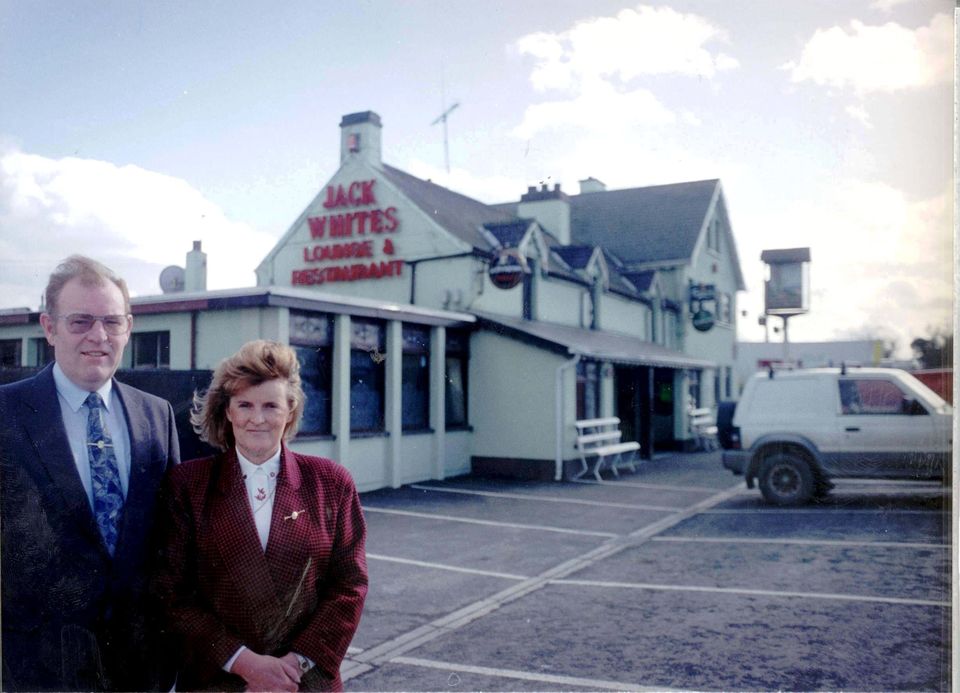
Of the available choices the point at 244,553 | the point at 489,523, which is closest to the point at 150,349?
the point at 244,553

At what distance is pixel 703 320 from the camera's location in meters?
21.5

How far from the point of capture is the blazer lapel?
273 centimetres

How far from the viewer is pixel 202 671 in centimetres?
276

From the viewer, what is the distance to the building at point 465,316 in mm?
8922

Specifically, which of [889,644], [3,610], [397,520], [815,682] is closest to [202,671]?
[3,610]

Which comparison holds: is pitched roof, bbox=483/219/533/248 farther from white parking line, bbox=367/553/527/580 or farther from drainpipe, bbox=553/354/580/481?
white parking line, bbox=367/553/527/580

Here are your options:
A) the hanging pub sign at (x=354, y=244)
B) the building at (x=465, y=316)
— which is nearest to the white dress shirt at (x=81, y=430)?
the building at (x=465, y=316)

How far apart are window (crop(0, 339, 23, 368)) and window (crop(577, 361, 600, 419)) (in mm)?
12833

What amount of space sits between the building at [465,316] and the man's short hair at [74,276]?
162 cm

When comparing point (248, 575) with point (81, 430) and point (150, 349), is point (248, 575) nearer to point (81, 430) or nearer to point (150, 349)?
point (81, 430)

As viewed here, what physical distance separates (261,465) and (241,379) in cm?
32

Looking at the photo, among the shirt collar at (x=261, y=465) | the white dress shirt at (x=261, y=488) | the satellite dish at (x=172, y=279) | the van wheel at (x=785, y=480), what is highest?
the satellite dish at (x=172, y=279)

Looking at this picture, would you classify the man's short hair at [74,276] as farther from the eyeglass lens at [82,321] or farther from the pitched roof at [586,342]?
the pitched roof at [586,342]

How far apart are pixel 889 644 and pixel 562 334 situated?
444 inches
